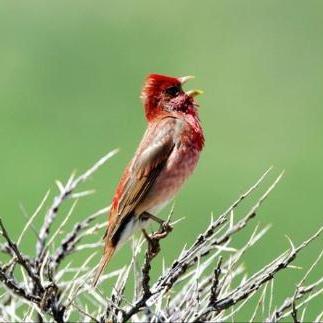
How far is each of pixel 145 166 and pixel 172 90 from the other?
0.39 metres

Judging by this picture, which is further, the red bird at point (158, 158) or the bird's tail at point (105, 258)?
the red bird at point (158, 158)

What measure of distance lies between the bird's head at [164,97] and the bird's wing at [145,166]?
9cm

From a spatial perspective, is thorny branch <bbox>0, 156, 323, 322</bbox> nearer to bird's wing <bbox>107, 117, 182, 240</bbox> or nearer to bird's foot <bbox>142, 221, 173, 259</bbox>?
bird's foot <bbox>142, 221, 173, 259</bbox>

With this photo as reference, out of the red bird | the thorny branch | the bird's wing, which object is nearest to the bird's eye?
the red bird

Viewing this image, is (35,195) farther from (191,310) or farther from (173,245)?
(191,310)

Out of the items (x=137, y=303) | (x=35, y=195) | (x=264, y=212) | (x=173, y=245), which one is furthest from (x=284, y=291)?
(x=137, y=303)

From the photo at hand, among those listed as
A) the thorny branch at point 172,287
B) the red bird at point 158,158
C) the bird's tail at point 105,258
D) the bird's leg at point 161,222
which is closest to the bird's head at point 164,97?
the red bird at point 158,158

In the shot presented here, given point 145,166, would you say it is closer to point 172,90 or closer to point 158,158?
point 158,158

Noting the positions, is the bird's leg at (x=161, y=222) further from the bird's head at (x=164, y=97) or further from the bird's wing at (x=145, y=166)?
the bird's head at (x=164, y=97)

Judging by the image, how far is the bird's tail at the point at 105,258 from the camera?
3.51 metres

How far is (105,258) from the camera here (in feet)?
12.2

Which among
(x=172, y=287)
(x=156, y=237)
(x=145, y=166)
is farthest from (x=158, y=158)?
(x=172, y=287)

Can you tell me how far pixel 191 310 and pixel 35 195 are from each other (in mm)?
7123

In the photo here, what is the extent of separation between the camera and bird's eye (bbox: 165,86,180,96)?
4539mm
